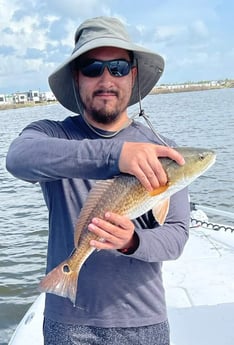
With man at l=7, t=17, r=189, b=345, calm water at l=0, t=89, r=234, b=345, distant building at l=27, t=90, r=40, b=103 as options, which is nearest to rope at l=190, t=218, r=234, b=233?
calm water at l=0, t=89, r=234, b=345

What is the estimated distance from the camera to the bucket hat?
2406 mm

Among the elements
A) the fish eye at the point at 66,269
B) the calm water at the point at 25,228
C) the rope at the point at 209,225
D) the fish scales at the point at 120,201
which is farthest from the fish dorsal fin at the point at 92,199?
the rope at the point at 209,225

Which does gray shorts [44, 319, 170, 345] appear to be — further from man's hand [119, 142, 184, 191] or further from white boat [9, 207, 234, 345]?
white boat [9, 207, 234, 345]

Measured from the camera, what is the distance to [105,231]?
6.66 ft

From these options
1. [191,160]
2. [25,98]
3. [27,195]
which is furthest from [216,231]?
[25,98]

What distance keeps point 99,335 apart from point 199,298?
2.17 m

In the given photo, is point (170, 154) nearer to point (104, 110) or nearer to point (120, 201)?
point (120, 201)

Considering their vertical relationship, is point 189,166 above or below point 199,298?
above

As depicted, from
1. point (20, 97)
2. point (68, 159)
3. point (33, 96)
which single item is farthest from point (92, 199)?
point (20, 97)

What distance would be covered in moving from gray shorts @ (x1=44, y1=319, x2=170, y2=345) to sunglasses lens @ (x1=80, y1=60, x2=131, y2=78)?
4.36 feet

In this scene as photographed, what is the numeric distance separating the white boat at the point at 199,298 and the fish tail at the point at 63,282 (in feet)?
5.57

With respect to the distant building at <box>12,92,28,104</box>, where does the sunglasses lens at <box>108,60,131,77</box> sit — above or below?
above

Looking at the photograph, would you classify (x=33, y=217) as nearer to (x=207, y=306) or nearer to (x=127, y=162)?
(x=207, y=306)

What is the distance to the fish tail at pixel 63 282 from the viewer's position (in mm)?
2230
